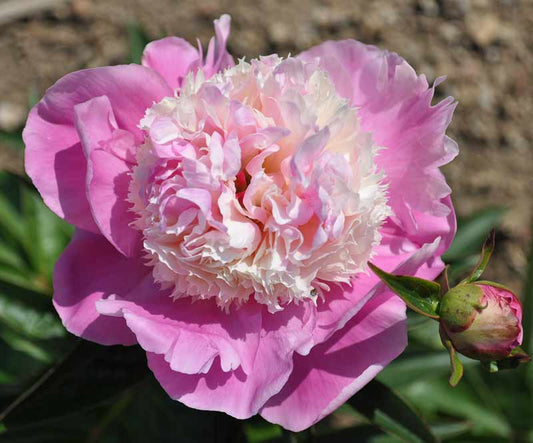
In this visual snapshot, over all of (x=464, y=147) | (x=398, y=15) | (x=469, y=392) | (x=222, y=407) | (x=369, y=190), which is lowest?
(x=469, y=392)

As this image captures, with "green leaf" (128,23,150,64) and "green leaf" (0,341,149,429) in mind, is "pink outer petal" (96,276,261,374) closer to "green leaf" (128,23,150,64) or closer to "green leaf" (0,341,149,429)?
"green leaf" (0,341,149,429)

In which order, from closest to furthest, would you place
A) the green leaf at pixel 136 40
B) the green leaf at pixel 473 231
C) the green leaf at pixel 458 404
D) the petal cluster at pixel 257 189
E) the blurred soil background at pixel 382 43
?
the petal cluster at pixel 257 189
the green leaf at pixel 136 40
the green leaf at pixel 473 231
the green leaf at pixel 458 404
the blurred soil background at pixel 382 43

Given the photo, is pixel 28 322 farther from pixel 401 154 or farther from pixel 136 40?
pixel 401 154

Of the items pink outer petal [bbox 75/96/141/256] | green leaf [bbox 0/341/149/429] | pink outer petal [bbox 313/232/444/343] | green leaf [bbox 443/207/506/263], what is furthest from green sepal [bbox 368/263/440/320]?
green leaf [bbox 443/207/506/263]

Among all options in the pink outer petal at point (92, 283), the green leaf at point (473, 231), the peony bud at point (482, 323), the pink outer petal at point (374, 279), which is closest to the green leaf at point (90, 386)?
the pink outer petal at point (92, 283)

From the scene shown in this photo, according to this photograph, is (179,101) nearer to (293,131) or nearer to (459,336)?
(293,131)

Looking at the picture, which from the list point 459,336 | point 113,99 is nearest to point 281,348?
point 459,336

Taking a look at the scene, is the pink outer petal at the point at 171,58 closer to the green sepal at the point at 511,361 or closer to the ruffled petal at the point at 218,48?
the ruffled petal at the point at 218,48
